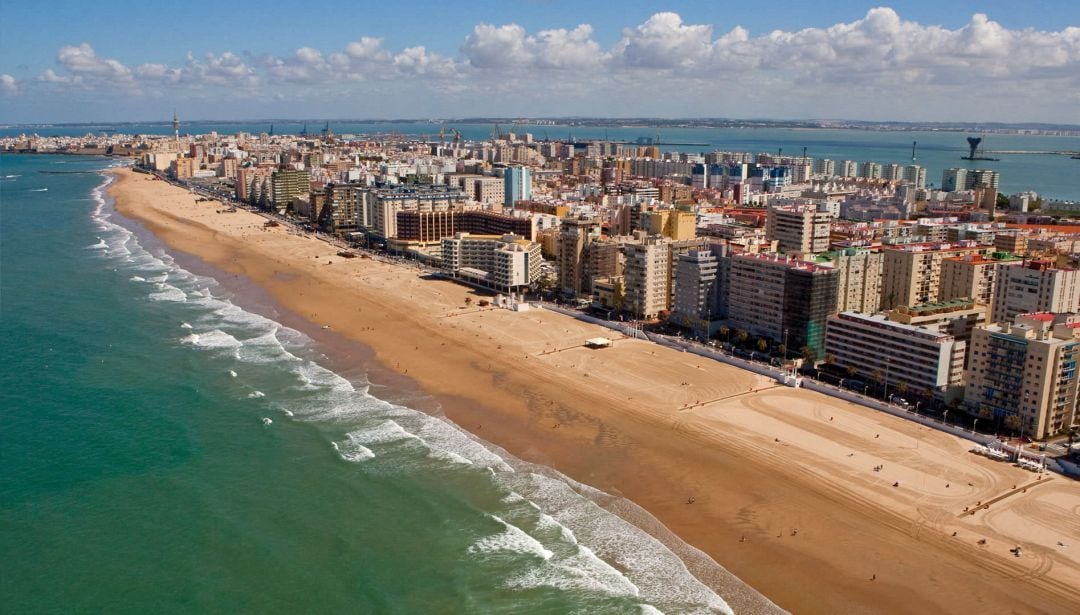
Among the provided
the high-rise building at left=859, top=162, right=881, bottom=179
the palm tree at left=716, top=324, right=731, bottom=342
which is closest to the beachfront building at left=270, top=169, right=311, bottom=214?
the palm tree at left=716, top=324, right=731, bottom=342

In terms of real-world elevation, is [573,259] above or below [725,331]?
above

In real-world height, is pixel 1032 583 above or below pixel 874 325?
below

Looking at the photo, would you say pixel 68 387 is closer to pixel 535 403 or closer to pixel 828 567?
pixel 535 403

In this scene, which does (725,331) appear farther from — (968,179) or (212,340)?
(968,179)

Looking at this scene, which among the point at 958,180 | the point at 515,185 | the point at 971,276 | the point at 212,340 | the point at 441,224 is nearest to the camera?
the point at 212,340

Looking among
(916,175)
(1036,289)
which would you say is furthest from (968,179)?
(1036,289)

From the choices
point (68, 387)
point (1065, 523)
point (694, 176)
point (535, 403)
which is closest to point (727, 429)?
point (535, 403)

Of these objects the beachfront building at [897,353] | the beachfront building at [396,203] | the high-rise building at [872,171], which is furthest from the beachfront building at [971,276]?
the high-rise building at [872,171]

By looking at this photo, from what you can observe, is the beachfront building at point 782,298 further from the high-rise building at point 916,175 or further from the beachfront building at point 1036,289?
the high-rise building at point 916,175
